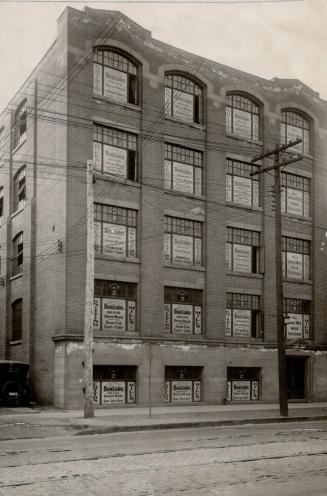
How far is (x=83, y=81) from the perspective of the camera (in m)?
26.1

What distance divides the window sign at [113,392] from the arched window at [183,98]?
1221 centimetres

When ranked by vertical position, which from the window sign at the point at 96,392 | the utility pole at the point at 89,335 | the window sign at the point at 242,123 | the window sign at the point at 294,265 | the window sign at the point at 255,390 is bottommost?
the window sign at the point at 255,390

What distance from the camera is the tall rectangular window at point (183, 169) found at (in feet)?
94.1

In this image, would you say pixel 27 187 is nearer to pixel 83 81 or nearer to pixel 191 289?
pixel 83 81

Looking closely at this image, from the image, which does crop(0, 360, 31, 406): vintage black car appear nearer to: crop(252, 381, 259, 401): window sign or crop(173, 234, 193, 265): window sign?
crop(173, 234, 193, 265): window sign

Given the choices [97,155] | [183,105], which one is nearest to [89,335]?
[97,155]

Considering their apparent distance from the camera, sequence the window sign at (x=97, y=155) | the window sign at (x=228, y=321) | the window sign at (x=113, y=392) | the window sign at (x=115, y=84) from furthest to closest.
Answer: the window sign at (x=228, y=321)
the window sign at (x=115, y=84)
the window sign at (x=97, y=155)
the window sign at (x=113, y=392)

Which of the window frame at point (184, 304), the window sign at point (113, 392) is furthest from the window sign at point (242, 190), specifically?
the window sign at point (113, 392)

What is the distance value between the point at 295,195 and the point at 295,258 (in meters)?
3.28

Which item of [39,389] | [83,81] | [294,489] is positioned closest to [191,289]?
[39,389]

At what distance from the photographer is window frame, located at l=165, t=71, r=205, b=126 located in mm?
29047

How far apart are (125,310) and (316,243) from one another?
11.9m

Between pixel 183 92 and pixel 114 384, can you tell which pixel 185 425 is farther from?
pixel 183 92

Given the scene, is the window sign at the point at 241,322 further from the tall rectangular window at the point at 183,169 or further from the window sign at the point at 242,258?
the tall rectangular window at the point at 183,169
